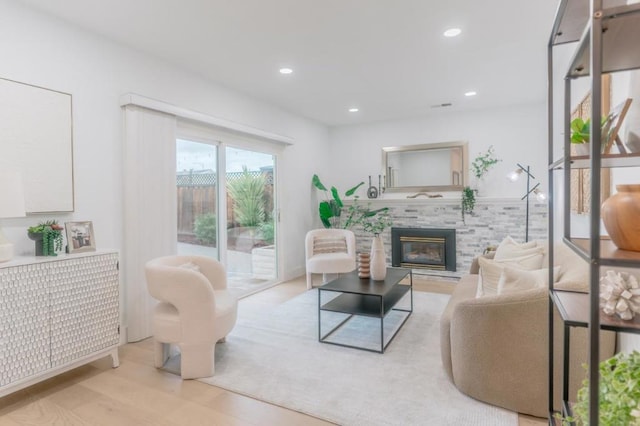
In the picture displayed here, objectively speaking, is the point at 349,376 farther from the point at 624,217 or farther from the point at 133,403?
the point at 624,217

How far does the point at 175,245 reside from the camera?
3.65 metres

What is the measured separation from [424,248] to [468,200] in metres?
1.05

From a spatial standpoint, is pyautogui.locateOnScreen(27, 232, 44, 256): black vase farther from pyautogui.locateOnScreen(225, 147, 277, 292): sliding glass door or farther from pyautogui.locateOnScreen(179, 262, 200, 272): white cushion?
pyautogui.locateOnScreen(225, 147, 277, 292): sliding glass door

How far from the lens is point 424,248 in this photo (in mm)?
5914

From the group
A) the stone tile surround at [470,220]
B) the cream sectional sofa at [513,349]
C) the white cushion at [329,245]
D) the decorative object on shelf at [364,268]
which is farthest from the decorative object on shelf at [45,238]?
the stone tile surround at [470,220]

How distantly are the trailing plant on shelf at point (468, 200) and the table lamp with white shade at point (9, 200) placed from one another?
5214 mm

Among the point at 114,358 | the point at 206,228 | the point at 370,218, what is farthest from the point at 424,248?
the point at 114,358

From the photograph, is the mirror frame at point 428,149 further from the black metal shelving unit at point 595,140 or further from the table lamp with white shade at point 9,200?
the table lamp with white shade at point 9,200

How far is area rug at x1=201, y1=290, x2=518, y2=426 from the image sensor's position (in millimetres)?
2094

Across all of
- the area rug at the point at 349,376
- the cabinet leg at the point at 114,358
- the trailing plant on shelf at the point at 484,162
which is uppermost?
the trailing plant on shelf at the point at 484,162

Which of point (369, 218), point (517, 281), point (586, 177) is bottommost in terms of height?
point (517, 281)

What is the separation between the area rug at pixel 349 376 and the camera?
2094 millimetres

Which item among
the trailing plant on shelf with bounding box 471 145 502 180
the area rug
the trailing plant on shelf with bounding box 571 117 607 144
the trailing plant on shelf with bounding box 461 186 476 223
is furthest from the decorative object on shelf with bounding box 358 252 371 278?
the trailing plant on shelf with bounding box 471 145 502 180

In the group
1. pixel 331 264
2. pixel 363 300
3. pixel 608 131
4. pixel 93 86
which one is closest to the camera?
pixel 608 131
